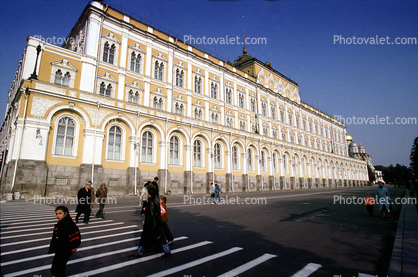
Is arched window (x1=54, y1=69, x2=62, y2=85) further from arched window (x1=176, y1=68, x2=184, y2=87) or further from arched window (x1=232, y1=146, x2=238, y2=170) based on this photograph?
arched window (x1=232, y1=146, x2=238, y2=170)

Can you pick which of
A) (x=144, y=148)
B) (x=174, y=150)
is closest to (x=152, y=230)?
(x=144, y=148)

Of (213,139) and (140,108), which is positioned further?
(213,139)

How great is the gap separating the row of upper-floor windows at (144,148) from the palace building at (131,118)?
9 cm

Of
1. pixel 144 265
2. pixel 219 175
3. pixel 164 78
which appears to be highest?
pixel 164 78

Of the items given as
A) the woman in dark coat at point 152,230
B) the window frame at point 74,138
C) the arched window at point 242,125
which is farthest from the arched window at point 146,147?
the woman in dark coat at point 152,230

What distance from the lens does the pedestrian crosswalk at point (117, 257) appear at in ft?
14.4

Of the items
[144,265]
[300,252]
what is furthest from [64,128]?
[300,252]

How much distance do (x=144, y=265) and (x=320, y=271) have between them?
3470mm

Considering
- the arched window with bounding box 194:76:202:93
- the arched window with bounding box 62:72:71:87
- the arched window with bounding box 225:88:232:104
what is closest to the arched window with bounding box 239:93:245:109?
the arched window with bounding box 225:88:232:104

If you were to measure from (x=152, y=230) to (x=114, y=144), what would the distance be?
18895 mm

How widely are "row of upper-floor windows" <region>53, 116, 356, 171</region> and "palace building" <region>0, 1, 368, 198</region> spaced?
0.31 ft

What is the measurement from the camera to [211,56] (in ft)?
124

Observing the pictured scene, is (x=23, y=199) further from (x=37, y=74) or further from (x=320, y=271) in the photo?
(x=320, y=271)

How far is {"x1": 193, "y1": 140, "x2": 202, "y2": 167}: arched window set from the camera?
29719 mm
